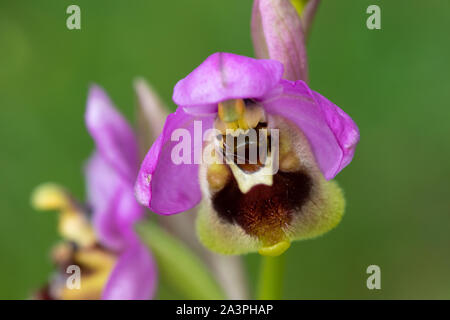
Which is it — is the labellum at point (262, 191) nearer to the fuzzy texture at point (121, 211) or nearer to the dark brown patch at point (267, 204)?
the dark brown patch at point (267, 204)

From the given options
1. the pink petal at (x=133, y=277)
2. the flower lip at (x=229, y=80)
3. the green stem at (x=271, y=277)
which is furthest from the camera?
the pink petal at (x=133, y=277)

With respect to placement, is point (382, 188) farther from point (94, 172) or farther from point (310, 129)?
point (310, 129)

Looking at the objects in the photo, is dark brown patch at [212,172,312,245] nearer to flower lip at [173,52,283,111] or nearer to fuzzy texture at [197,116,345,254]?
fuzzy texture at [197,116,345,254]

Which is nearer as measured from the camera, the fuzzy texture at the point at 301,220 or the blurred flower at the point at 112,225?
the fuzzy texture at the point at 301,220

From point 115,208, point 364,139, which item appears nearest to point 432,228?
point 364,139

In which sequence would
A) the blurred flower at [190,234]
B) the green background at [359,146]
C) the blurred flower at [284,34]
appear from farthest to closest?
the green background at [359,146]
the blurred flower at [190,234]
the blurred flower at [284,34]

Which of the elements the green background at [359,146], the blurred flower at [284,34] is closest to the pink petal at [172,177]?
the blurred flower at [284,34]

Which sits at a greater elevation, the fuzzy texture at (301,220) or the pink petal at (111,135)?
the pink petal at (111,135)

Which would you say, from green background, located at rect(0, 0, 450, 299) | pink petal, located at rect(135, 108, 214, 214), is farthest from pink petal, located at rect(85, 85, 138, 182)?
green background, located at rect(0, 0, 450, 299)
